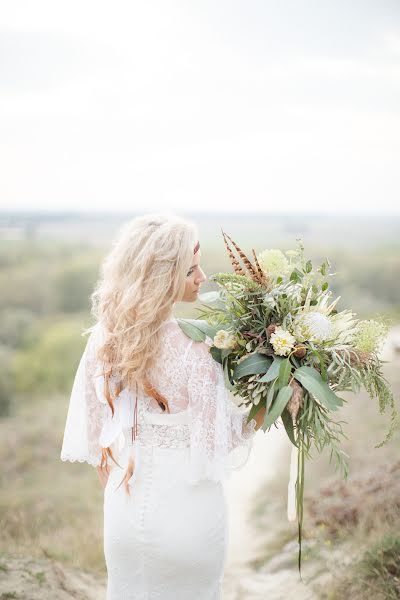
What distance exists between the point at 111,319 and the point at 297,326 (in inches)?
25.5

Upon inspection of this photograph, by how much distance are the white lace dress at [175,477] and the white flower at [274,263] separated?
1.15 ft

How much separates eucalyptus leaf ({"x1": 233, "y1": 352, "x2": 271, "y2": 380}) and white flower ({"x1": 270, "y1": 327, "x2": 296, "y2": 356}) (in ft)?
0.26

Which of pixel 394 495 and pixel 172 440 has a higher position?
pixel 172 440

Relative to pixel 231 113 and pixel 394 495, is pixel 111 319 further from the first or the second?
pixel 231 113

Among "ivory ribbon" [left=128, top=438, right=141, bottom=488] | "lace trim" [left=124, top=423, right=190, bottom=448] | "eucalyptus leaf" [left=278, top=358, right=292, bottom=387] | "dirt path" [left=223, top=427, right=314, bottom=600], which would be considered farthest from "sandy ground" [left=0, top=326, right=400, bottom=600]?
"eucalyptus leaf" [left=278, top=358, right=292, bottom=387]

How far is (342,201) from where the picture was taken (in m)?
10.1

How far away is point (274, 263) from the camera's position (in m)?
1.93

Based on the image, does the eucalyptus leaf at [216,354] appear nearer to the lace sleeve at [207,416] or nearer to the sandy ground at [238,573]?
the lace sleeve at [207,416]

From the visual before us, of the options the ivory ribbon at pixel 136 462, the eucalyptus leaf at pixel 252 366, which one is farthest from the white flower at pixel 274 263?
the ivory ribbon at pixel 136 462

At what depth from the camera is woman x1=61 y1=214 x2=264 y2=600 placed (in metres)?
1.73

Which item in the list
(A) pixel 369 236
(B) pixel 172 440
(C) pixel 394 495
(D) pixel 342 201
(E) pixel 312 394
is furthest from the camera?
(D) pixel 342 201

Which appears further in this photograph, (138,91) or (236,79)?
(236,79)

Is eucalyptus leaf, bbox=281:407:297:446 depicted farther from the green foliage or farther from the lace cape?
the green foliage

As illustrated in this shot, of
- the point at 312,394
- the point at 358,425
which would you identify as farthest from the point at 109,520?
the point at 358,425
